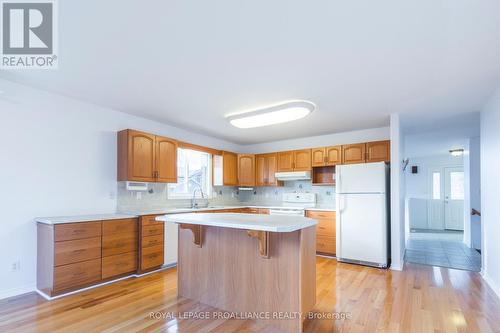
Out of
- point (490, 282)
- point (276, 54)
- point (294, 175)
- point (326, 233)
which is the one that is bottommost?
point (490, 282)

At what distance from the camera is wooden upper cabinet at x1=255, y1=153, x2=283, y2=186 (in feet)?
19.7

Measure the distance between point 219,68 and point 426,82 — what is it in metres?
2.23

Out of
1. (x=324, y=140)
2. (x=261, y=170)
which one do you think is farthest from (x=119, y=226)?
(x=324, y=140)

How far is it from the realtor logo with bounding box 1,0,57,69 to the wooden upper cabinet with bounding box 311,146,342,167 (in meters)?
4.36

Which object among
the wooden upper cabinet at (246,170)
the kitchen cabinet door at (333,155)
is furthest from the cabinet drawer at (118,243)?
the kitchen cabinet door at (333,155)

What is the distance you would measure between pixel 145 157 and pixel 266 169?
2871 mm

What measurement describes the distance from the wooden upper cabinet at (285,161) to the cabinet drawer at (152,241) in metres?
2.97

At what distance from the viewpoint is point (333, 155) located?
5195 millimetres

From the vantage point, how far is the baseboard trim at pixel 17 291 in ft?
9.45

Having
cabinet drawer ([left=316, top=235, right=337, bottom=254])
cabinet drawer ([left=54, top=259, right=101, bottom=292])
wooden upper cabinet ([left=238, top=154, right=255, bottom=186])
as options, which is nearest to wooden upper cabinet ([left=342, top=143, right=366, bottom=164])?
cabinet drawer ([left=316, top=235, right=337, bottom=254])

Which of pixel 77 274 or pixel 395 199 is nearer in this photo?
pixel 77 274

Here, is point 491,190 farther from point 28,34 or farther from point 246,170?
point 28,34

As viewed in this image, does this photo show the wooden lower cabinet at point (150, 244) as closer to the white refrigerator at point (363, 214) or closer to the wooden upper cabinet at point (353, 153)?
the white refrigerator at point (363, 214)

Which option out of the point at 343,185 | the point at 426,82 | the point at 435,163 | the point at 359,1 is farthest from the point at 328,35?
the point at 435,163
